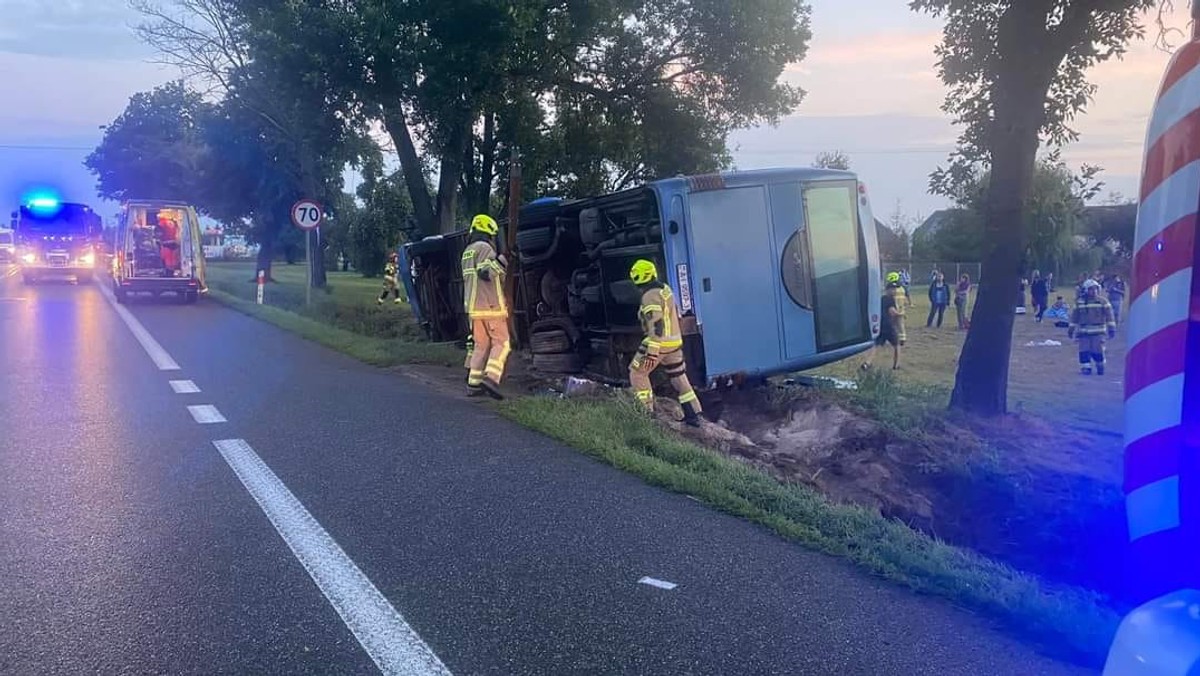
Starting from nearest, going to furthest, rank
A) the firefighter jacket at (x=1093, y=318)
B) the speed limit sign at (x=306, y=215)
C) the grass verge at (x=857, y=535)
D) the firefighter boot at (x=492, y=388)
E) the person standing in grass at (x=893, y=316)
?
the grass verge at (x=857, y=535)
the firefighter boot at (x=492, y=388)
the firefighter jacket at (x=1093, y=318)
the person standing in grass at (x=893, y=316)
the speed limit sign at (x=306, y=215)

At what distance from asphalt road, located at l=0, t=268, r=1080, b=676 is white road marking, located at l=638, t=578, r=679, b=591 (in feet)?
0.12

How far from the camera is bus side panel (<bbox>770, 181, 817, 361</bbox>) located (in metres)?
9.94

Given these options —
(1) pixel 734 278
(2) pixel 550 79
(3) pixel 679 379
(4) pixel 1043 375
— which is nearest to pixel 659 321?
(3) pixel 679 379

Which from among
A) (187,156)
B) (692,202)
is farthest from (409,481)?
(187,156)

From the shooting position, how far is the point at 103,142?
2149 inches

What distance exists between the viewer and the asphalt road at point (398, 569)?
3666 mm

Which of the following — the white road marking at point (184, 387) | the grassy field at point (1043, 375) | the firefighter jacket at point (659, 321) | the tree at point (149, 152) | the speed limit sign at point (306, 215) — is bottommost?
the grassy field at point (1043, 375)

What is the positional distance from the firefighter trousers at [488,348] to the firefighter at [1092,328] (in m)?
9.63

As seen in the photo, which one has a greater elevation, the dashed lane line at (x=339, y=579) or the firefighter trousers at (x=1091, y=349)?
the dashed lane line at (x=339, y=579)

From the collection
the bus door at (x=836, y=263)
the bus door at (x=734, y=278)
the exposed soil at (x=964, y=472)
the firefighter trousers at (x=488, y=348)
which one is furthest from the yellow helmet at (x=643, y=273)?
the bus door at (x=836, y=263)

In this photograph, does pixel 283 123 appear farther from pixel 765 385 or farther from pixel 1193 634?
pixel 1193 634

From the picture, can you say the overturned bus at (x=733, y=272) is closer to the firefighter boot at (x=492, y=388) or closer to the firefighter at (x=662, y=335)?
the firefighter at (x=662, y=335)

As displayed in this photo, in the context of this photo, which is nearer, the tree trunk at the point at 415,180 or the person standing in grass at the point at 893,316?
the person standing in grass at the point at 893,316

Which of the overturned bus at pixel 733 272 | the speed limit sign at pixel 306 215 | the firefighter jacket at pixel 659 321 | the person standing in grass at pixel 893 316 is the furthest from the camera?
the speed limit sign at pixel 306 215
